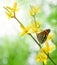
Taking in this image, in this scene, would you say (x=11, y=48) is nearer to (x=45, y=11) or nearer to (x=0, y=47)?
(x=0, y=47)

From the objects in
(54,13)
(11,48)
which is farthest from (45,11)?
(11,48)

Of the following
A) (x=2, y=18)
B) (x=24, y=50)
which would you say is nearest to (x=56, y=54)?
(x=24, y=50)

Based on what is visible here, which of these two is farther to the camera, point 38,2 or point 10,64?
point 38,2

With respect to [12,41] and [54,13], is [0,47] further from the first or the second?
[54,13]

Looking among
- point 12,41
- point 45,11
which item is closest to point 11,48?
point 12,41

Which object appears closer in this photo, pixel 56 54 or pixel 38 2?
pixel 56 54
